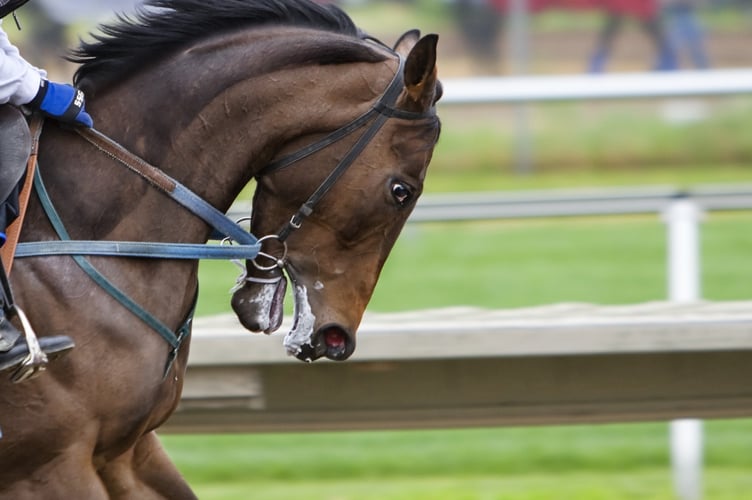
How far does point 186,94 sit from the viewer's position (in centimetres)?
324

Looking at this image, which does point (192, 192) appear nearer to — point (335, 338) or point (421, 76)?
point (335, 338)

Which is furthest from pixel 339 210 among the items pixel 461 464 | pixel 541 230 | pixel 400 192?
pixel 541 230

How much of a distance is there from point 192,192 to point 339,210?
0.35m

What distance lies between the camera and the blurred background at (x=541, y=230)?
582cm

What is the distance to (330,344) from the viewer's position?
329 centimetres

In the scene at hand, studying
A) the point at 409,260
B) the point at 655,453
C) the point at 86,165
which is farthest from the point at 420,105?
the point at 409,260

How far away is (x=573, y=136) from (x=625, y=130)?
1.86ft

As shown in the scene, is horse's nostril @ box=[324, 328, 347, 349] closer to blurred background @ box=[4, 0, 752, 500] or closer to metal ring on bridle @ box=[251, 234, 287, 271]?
metal ring on bridle @ box=[251, 234, 287, 271]

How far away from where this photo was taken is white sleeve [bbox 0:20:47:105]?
9.81ft

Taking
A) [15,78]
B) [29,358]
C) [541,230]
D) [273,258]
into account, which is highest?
[541,230]

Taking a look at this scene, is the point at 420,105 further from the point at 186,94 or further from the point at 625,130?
the point at 625,130

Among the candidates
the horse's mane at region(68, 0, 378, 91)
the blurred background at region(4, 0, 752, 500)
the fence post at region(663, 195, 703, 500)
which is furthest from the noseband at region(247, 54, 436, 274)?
the fence post at region(663, 195, 703, 500)

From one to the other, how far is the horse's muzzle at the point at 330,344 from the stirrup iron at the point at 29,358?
2.11ft

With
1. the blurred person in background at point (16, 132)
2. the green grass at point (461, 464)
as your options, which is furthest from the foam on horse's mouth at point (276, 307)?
the green grass at point (461, 464)
